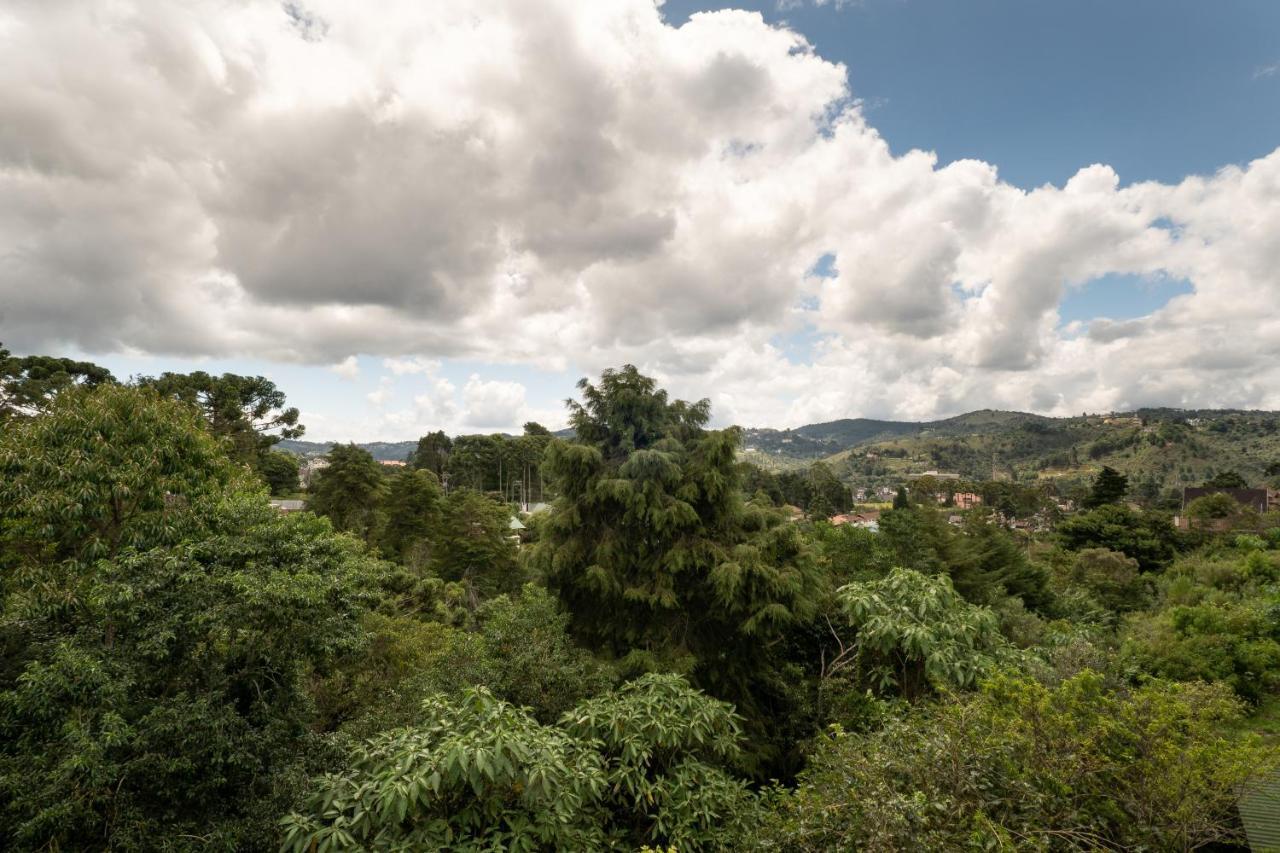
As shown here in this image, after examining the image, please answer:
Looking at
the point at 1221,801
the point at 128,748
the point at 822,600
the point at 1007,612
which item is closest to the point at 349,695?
the point at 128,748

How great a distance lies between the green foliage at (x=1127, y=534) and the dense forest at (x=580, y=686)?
21.3 m

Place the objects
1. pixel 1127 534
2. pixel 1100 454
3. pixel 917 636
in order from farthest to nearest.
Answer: pixel 1100 454 → pixel 1127 534 → pixel 917 636

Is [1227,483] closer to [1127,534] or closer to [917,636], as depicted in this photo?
[1127,534]

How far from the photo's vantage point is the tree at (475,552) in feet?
78.6

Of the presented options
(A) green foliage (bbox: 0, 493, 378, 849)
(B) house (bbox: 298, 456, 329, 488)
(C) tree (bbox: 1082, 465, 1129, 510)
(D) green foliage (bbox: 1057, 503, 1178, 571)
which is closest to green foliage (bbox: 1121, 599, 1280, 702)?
(A) green foliage (bbox: 0, 493, 378, 849)

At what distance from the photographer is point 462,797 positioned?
4.39 m

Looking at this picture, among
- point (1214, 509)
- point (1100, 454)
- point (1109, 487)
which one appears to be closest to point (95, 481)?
point (1109, 487)

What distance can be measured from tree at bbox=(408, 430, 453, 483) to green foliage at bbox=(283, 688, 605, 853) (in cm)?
6356

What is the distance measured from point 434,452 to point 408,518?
4544 centimetres

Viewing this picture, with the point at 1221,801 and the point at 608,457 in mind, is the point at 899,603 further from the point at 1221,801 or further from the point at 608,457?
the point at 608,457

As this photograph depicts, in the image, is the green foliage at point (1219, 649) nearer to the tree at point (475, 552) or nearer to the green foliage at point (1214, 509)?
the tree at point (475, 552)

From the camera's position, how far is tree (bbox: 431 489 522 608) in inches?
943

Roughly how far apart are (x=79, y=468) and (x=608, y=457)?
677 centimetres

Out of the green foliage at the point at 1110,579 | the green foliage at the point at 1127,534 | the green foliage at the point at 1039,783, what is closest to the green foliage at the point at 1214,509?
the green foliage at the point at 1127,534
